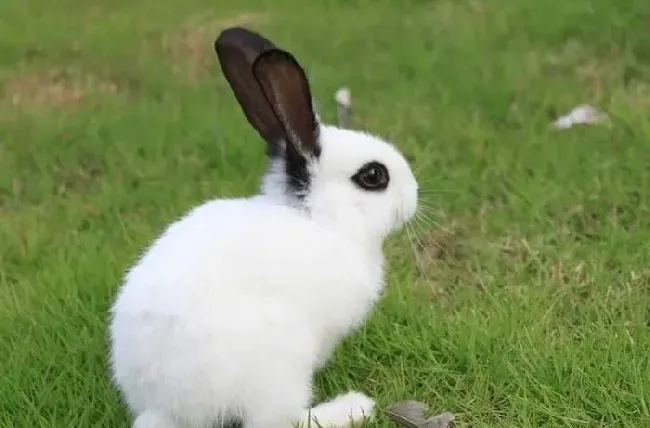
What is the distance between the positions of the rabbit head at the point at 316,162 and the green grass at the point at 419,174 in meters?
0.56

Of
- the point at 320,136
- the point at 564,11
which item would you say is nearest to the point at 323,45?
the point at 564,11

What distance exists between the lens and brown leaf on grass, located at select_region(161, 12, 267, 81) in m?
6.03

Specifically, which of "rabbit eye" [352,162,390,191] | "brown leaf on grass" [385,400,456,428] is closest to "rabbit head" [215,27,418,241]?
"rabbit eye" [352,162,390,191]

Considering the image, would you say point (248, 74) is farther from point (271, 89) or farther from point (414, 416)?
point (414, 416)

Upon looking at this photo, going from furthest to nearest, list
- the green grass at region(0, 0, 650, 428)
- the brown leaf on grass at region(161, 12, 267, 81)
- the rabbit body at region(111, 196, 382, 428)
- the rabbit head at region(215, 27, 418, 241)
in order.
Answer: the brown leaf on grass at region(161, 12, 267, 81) < the green grass at region(0, 0, 650, 428) < the rabbit head at region(215, 27, 418, 241) < the rabbit body at region(111, 196, 382, 428)

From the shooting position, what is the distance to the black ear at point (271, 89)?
102 inches

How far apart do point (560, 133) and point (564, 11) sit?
5.50ft

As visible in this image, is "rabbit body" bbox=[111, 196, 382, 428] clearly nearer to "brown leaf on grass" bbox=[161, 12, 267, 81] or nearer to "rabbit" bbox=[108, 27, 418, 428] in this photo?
"rabbit" bbox=[108, 27, 418, 428]

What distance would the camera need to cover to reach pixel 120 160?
15.6 ft

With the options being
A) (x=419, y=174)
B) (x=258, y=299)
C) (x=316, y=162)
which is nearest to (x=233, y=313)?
(x=258, y=299)

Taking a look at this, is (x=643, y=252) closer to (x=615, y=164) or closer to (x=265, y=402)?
(x=615, y=164)

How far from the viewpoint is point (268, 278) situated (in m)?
2.53

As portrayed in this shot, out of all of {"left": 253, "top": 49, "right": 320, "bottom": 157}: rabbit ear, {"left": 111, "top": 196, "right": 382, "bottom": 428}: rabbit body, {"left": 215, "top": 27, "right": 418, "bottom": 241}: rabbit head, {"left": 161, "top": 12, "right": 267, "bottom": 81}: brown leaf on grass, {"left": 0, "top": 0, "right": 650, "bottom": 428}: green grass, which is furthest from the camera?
{"left": 161, "top": 12, "right": 267, "bottom": 81}: brown leaf on grass

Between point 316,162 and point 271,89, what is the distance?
252 millimetres
